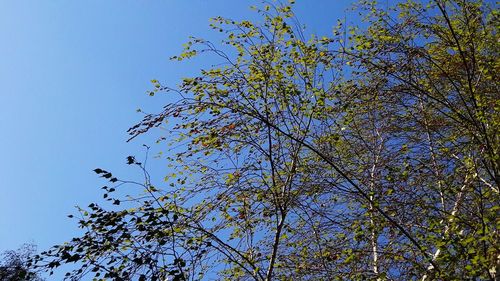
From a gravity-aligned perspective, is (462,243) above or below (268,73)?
below

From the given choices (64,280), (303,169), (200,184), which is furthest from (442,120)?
(64,280)

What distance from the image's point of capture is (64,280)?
4836 mm

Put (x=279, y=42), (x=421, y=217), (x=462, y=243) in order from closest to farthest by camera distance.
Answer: (x=462, y=243) → (x=421, y=217) → (x=279, y=42)

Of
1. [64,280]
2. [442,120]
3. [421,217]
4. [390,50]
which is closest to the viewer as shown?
[64,280]

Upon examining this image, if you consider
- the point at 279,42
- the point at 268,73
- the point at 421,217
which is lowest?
the point at 421,217

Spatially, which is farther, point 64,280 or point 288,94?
point 288,94

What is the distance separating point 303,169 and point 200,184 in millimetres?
1264

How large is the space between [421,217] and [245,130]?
89.1 inches

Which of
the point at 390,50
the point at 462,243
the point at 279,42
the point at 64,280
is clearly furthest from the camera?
the point at 279,42

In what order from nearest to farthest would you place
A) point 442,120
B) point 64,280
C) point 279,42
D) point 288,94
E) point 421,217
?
1. point 64,280
2. point 421,217
3. point 288,94
4. point 279,42
5. point 442,120

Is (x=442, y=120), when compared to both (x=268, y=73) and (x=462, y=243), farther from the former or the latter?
(x=462, y=243)

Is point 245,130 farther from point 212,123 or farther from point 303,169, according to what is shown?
point 303,169

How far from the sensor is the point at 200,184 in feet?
19.2

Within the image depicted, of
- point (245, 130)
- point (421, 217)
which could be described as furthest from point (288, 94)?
point (421, 217)
